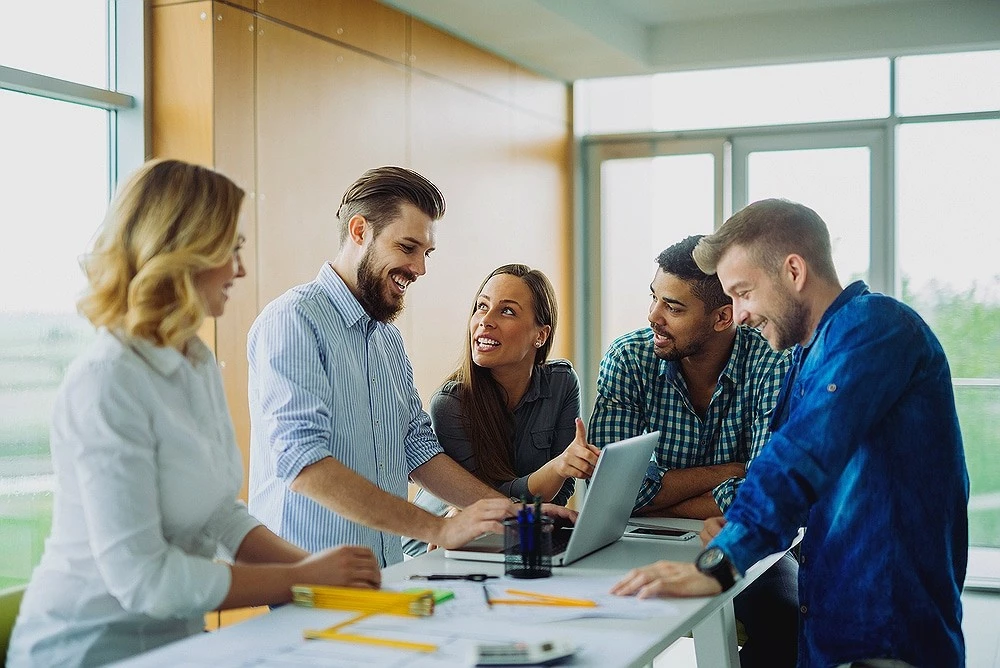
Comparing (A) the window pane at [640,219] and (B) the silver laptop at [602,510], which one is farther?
Answer: (A) the window pane at [640,219]

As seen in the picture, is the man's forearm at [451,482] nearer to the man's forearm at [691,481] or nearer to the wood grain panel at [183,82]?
the man's forearm at [691,481]

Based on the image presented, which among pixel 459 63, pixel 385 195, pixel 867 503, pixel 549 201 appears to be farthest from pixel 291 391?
pixel 549 201

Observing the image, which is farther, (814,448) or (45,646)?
(814,448)

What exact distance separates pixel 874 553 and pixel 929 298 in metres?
4.43

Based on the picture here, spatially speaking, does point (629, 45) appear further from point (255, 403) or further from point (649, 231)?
point (255, 403)

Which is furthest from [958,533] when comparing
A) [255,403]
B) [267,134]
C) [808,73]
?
[808,73]

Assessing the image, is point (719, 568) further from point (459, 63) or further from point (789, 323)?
point (459, 63)

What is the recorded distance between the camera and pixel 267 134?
405 centimetres

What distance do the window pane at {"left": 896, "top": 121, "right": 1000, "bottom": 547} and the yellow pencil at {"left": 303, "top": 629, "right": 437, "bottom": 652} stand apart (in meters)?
5.07

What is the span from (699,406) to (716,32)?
385cm

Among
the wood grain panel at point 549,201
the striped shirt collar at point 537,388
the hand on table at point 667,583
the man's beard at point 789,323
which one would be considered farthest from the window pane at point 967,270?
the hand on table at point 667,583

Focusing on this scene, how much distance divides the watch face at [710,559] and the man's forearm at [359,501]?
607 mm

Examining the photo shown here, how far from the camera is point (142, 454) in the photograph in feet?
5.60

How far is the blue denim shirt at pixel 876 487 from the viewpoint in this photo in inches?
81.1
